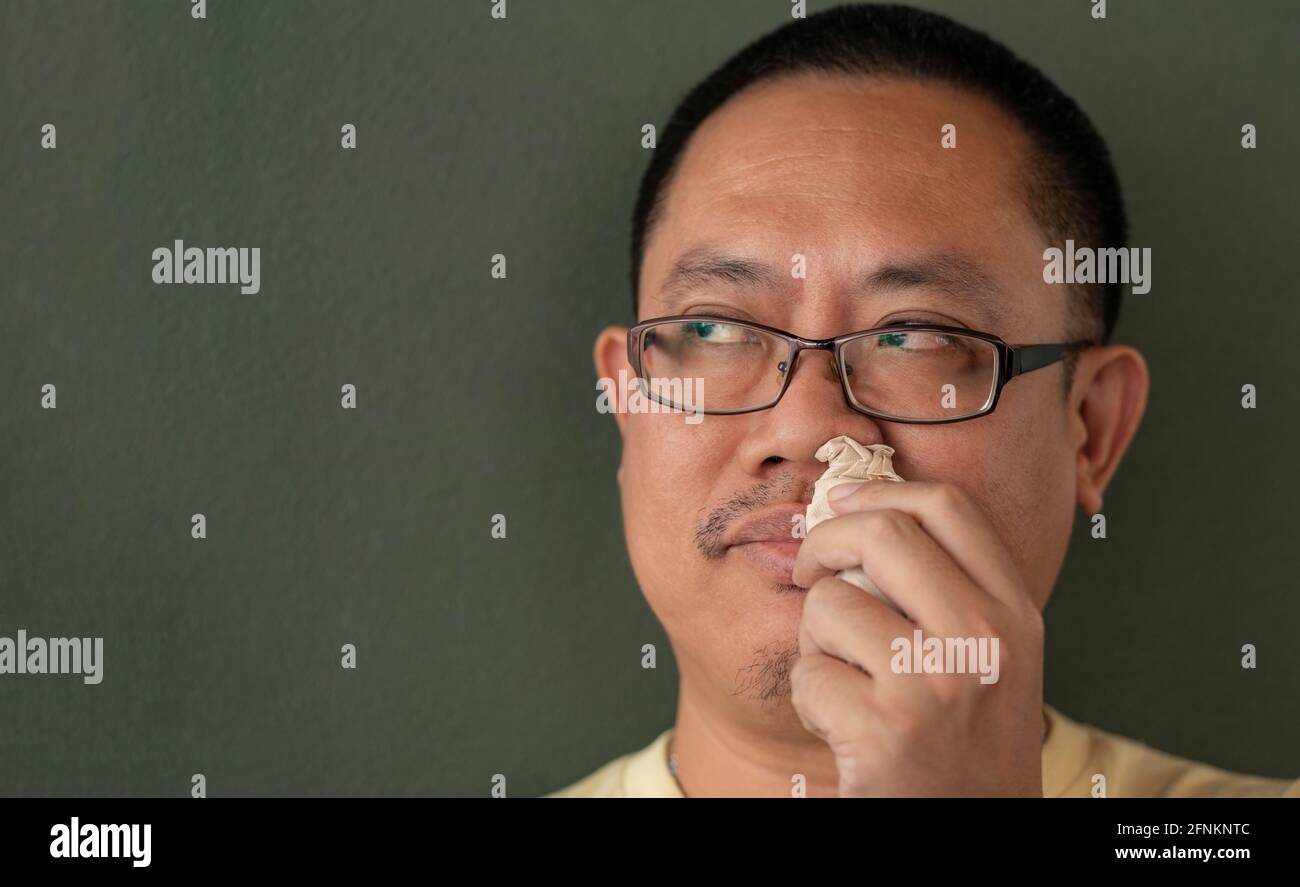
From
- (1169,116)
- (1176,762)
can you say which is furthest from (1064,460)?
(1169,116)

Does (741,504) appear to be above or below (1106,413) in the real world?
below

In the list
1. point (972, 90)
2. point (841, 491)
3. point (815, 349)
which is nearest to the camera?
point (841, 491)

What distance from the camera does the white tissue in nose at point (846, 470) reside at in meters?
1.19

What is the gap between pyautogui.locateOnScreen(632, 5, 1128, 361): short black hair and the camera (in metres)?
1.43

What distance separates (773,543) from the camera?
4.22 feet

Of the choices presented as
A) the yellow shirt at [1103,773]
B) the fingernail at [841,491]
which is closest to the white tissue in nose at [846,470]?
the fingernail at [841,491]

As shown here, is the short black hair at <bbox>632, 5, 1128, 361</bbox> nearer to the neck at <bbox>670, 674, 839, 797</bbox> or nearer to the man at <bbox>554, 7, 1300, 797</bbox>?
the man at <bbox>554, 7, 1300, 797</bbox>

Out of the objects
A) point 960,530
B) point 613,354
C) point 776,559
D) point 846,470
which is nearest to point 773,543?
point 776,559

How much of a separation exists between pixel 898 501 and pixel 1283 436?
3.08ft

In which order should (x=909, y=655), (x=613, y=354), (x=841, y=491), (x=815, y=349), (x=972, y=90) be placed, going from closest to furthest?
(x=909, y=655) → (x=841, y=491) → (x=815, y=349) → (x=972, y=90) → (x=613, y=354)

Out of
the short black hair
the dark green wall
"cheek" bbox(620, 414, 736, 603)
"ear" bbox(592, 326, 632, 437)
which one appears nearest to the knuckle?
"cheek" bbox(620, 414, 736, 603)

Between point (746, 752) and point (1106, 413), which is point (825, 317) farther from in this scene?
point (746, 752)

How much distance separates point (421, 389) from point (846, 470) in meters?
0.76

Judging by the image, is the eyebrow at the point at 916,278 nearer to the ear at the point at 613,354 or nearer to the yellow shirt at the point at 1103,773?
the ear at the point at 613,354
